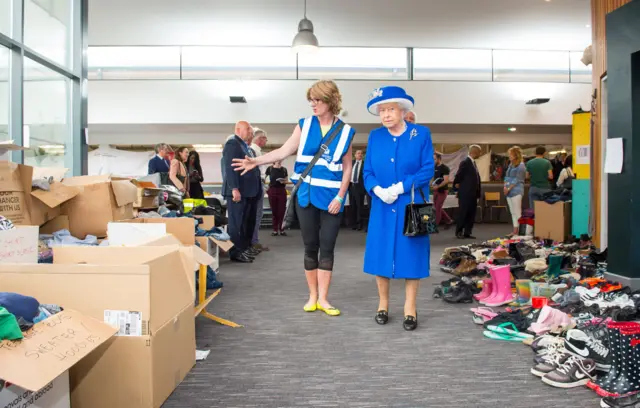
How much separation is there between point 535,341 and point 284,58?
861 centimetres

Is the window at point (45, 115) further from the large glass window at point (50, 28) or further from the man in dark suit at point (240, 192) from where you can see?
the man in dark suit at point (240, 192)

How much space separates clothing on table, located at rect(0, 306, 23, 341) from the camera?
1.35m

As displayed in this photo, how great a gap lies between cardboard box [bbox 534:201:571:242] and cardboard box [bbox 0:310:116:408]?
20.0 ft

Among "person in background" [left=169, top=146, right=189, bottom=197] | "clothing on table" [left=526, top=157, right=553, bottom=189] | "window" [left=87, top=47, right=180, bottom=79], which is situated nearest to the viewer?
"person in background" [left=169, top=146, right=189, bottom=197]

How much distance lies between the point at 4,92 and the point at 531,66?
31.7 ft

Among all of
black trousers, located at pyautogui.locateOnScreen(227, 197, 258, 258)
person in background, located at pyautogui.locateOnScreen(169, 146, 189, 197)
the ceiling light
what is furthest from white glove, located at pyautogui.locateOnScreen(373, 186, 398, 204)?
the ceiling light

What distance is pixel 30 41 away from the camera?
410 cm

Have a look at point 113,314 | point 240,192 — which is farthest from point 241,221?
point 113,314

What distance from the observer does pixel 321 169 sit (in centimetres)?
307

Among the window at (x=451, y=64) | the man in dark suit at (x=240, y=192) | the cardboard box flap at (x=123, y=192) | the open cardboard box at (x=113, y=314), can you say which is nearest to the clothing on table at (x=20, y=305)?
the open cardboard box at (x=113, y=314)

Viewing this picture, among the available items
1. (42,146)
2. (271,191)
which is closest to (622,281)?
(42,146)

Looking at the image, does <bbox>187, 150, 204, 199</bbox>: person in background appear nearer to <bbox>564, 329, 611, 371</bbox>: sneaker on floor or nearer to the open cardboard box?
the open cardboard box

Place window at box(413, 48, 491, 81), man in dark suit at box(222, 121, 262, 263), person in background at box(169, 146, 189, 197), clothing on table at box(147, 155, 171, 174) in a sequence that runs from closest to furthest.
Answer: man in dark suit at box(222, 121, 262, 263), person in background at box(169, 146, 189, 197), clothing on table at box(147, 155, 171, 174), window at box(413, 48, 491, 81)

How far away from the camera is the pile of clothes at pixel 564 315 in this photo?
6.36 feet
